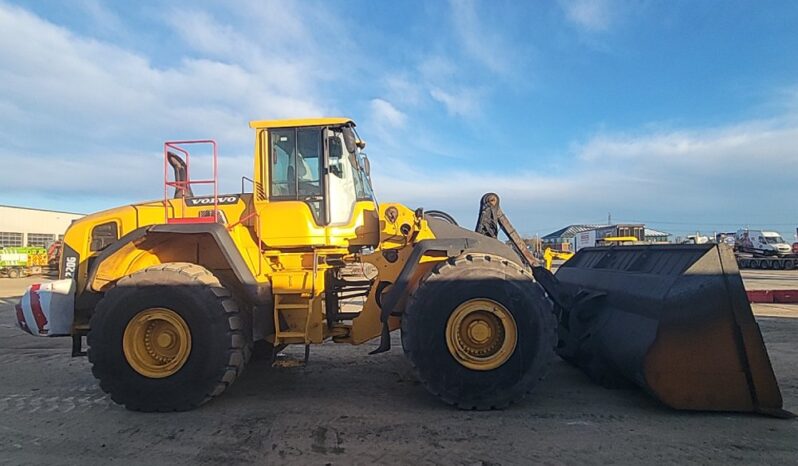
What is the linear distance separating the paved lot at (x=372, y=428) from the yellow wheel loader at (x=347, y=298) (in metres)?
0.26

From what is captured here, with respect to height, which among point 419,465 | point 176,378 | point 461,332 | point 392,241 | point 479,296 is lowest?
point 419,465

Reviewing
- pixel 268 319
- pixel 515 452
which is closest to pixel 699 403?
pixel 515 452

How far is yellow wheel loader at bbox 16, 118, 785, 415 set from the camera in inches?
177

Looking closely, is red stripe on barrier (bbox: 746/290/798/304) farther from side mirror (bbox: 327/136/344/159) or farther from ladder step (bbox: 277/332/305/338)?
ladder step (bbox: 277/332/305/338)

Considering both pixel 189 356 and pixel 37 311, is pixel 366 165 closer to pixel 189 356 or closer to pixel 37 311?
pixel 189 356

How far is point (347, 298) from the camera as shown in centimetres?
593

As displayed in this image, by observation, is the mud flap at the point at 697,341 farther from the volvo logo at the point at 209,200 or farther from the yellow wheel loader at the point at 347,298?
the volvo logo at the point at 209,200

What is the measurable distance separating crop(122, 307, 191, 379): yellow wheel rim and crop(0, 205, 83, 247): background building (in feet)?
171

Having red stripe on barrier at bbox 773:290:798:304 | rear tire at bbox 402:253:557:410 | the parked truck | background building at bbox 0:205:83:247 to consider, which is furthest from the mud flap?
background building at bbox 0:205:83:247

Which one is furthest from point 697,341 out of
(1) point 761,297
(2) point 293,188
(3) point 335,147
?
(1) point 761,297

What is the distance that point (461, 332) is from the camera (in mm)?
4840

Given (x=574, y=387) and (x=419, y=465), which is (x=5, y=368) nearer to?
(x=419, y=465)

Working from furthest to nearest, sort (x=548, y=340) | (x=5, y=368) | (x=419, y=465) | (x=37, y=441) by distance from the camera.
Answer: (x=5, y=368)
(x=548, y=340)
(x=37, y=441)
(x=419, y=465)

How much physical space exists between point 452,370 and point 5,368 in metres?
6.51
